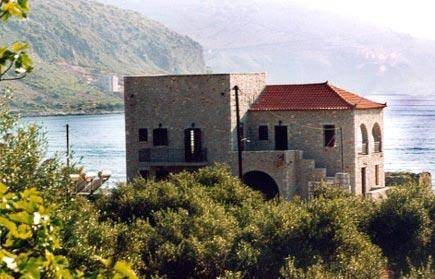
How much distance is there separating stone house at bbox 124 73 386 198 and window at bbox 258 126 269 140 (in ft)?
0.17

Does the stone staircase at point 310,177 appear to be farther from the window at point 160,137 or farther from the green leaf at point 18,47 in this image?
the green leaf at point 18,47

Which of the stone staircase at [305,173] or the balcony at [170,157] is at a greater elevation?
the balcony at [170,157]

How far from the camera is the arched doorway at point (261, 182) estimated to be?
4719 centimetres

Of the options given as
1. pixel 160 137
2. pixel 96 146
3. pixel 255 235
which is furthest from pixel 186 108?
pixel 96 146

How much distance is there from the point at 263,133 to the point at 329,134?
375 centimetres

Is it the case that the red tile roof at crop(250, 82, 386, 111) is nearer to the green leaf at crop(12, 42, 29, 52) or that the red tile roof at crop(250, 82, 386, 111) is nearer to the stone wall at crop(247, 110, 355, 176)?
the stone wall at crop(247, 110, 355, 176)

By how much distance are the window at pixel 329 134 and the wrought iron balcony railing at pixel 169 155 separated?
626 cm

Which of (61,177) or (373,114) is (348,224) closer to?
(61,177)

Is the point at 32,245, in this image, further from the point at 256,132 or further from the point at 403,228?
the point at 256,132

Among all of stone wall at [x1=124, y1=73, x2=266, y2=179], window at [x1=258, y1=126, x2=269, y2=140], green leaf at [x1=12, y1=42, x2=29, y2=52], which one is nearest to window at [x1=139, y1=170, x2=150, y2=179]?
stone wall at [x1=124, y1=73, x2=266, y2=179]

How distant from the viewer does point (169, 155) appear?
48.4 metres

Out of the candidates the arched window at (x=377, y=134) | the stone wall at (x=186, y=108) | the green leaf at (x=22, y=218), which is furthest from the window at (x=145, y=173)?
the green leaf at (x=22, y=218)

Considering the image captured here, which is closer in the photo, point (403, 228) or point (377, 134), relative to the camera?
point (403, 228)

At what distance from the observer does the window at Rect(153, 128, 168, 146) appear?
160 feet
